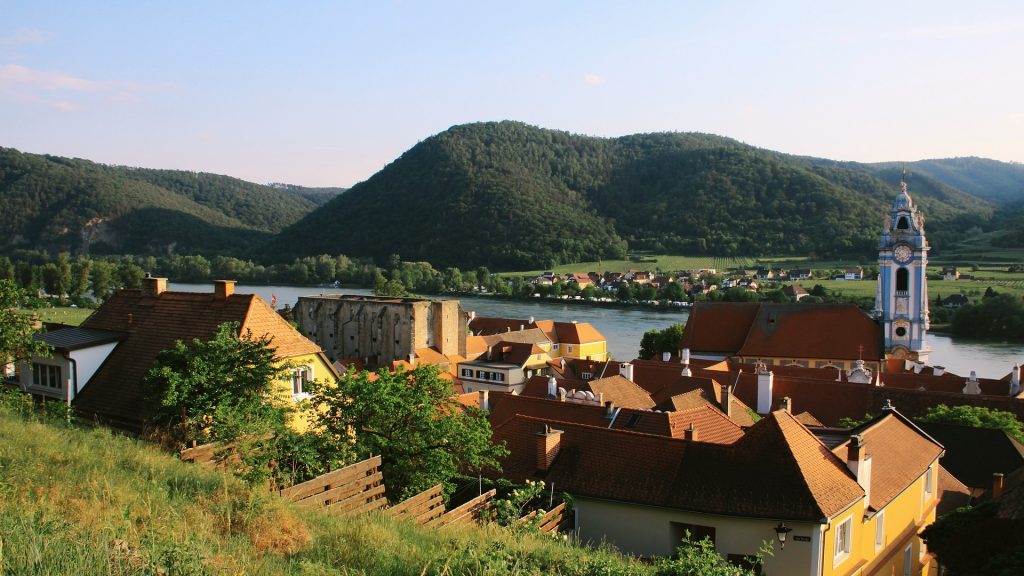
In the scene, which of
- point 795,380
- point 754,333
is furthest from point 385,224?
point 795,380

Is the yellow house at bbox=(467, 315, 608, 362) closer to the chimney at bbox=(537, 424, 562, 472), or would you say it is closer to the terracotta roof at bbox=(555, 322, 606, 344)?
the terracotta roof at bbox=(555, 322, 606, 344)

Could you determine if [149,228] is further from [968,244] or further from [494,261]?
[968,244]

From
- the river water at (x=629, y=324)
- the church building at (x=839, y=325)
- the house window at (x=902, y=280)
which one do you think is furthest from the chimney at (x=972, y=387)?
the river water at (x=629, y=324)

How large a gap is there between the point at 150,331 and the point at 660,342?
33.6m

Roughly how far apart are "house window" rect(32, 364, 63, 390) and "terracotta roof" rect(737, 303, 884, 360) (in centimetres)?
3135

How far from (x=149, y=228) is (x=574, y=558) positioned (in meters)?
132

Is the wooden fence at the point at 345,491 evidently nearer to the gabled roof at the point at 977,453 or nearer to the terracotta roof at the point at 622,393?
the terracotta roof at the point at 622,393

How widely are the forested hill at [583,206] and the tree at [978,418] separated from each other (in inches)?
3815

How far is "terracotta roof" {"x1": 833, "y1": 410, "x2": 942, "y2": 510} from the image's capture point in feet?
38.9

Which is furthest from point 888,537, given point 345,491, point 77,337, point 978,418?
point 77,337

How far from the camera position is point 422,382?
10.1 meters

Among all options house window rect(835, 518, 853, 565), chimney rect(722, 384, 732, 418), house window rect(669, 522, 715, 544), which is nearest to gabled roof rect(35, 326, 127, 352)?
house window rect(669, 522, 715, 544)

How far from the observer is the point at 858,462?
1119 cm

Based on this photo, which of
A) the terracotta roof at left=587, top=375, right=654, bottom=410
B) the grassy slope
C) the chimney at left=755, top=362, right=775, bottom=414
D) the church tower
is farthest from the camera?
the church tower
